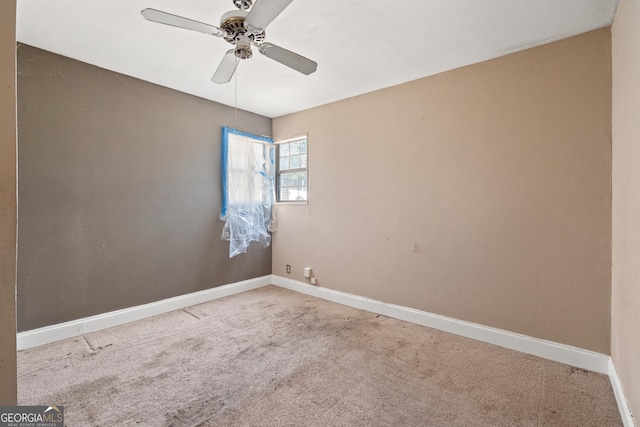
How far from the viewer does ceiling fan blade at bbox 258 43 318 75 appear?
1.82 m

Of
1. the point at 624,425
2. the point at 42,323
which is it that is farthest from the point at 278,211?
the point at 624,425

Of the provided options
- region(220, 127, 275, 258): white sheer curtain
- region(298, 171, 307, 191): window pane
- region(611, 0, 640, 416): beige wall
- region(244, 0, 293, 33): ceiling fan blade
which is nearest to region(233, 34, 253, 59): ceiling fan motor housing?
region(244, 0, 293, 33): ceiling fan blade

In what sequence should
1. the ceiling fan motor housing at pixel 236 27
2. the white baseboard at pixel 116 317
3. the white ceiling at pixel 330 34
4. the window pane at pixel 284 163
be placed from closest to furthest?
1. the ceiling fan motor housing at pixel 236 27
2. the white ceiling at pixel 330 34
3. the white baseboard at pixel 116 317
4. the window pane at pixel 284 163

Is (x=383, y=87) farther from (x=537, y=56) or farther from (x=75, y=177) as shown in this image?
(x=75, y=177)

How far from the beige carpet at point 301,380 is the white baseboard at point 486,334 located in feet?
0.24

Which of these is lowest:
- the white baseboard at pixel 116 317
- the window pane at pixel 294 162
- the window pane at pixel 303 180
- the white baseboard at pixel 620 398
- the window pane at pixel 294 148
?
the white baseboard at pixel 620 398

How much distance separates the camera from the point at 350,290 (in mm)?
3506

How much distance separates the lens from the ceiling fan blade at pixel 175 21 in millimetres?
1533

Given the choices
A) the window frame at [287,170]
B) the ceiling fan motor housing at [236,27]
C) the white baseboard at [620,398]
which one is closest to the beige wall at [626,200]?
the white baseboard at [620,398]

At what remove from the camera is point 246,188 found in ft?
12.8

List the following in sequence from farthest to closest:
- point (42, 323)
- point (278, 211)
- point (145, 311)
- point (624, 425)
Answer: point (278, 211) → point (145, 311) → point (42, 323) → point (624, 425)

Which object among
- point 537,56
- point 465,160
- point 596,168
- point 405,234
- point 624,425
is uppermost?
point 537,56

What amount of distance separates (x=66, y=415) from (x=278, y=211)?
3010mm

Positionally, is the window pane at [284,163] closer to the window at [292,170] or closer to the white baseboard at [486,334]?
the window at [292,170]
